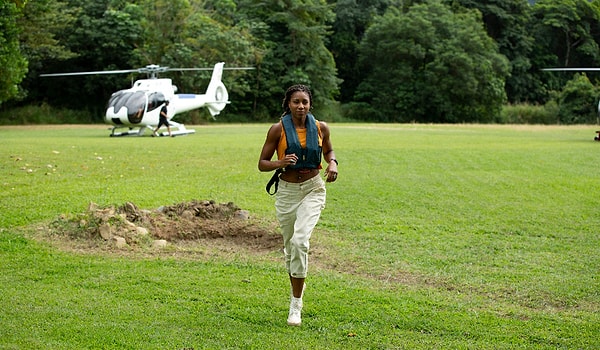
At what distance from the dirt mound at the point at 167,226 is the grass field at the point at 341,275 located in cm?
43

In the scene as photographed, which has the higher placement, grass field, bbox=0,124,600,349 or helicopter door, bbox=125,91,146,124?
helicopter door, bbox=125,91,146,124

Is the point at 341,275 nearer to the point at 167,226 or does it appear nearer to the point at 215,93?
the point at 167,226

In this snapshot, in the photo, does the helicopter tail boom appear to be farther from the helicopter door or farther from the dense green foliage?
the dense green foliage

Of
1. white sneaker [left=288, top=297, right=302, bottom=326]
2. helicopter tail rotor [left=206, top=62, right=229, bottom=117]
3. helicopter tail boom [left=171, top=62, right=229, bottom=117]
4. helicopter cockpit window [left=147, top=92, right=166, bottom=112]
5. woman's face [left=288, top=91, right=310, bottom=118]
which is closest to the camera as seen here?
white sneaker [left=288, top=297, right=302, bottom=326]

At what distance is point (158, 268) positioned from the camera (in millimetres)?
7543

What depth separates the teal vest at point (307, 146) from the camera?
5.77 meters

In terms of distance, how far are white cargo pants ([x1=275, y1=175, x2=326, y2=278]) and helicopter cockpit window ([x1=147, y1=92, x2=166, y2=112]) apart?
2593 cm

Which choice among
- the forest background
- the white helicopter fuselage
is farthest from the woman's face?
the forest background

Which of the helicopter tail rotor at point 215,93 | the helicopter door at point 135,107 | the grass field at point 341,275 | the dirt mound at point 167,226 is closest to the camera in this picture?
the grass field at point 341,275

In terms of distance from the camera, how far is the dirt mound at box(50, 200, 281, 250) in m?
8.66

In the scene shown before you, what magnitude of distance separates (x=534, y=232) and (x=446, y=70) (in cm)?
5322

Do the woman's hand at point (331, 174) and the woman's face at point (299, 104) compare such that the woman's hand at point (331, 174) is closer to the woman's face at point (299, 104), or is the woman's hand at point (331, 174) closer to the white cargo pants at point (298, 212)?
the white cargo pants at point (298, 212)

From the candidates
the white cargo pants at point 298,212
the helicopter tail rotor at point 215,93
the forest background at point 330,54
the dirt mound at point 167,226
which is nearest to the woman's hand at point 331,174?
the white cargo pants at point 298,212

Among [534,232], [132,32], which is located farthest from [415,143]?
[132,32]
